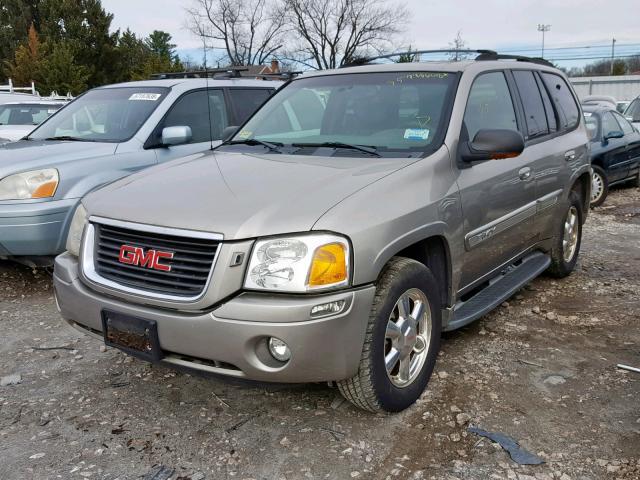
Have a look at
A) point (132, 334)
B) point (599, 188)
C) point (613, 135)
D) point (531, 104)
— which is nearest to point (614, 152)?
point (613, 135)

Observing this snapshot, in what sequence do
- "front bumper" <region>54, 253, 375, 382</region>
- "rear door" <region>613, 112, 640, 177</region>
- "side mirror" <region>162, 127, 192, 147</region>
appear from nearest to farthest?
"front bumper" <region>54, 253, 375, 382</region> < "side mirror" <region>162, 127, 192, 147</region> < "rear door" <region>613, 112, 640, 177</region>

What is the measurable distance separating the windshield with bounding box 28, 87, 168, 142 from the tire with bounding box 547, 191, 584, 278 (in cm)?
379

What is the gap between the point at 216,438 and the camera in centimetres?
284

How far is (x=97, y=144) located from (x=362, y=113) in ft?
8.88

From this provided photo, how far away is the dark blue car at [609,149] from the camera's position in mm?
9211

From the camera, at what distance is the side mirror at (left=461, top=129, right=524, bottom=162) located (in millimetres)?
3234

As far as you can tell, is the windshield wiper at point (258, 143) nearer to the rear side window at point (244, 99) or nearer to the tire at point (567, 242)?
the rear side window at point (244, 99)

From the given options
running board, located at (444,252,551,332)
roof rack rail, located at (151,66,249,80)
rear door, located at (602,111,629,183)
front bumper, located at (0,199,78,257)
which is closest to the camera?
running board, located at (444,252,551,332)

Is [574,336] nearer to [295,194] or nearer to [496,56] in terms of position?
[496,56]

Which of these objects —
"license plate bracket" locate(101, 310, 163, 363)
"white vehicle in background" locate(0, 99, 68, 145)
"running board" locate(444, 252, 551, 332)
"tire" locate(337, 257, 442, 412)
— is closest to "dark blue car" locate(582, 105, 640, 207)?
"running board" locate(444, 252, 551, 332)

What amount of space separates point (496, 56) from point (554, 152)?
0.86 m

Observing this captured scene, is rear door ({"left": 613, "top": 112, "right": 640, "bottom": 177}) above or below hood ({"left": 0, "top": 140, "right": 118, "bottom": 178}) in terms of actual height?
below

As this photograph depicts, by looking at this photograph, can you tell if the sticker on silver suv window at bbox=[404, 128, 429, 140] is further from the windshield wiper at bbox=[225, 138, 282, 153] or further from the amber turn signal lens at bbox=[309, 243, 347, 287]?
the amber turn signal lens at bbox=[309, 243, 347, 287]

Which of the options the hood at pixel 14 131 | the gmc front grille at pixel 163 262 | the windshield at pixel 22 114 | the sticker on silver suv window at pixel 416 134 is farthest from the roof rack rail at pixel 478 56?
the windshield at pixel 22 114
